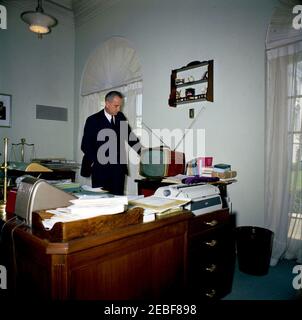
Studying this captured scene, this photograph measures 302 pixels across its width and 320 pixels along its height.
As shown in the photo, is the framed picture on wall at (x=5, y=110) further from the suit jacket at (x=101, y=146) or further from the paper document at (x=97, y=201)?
the paper document at (x=97, y=201)

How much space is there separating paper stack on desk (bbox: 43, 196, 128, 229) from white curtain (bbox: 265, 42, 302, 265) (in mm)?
1978

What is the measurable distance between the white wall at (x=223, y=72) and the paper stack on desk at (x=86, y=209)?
200 centimetres

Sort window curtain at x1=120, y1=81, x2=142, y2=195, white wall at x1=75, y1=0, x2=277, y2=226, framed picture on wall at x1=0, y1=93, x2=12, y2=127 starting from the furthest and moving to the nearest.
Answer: framed picture on wall at x1=0, y1=93, x2=12, y2=127, window curtain at x1=120, y1=81, x2=142, y2=195, white wall at x1=75, y1=0, x2=277, y2=226

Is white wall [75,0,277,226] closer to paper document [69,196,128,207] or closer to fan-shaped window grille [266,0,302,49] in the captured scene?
fan-shaped window grille [266,0,302,49]

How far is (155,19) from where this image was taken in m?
3.43

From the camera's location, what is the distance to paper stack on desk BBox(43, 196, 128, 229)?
881mm

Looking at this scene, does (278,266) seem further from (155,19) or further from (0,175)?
(155,19)

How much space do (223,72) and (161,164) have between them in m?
1.24

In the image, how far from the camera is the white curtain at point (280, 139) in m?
2.38

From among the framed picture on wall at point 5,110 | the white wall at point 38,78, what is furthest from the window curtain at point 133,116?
the framed picture on wall at point 5,110

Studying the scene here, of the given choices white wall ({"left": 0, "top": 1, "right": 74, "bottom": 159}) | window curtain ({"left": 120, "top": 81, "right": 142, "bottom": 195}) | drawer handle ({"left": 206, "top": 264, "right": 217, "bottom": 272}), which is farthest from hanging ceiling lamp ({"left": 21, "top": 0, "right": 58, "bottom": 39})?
drawer handle ({"left": 206, "top": 264, "right": 217, "bottom": 272})

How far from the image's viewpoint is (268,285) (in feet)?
6.70

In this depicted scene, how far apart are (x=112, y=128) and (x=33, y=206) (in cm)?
175
